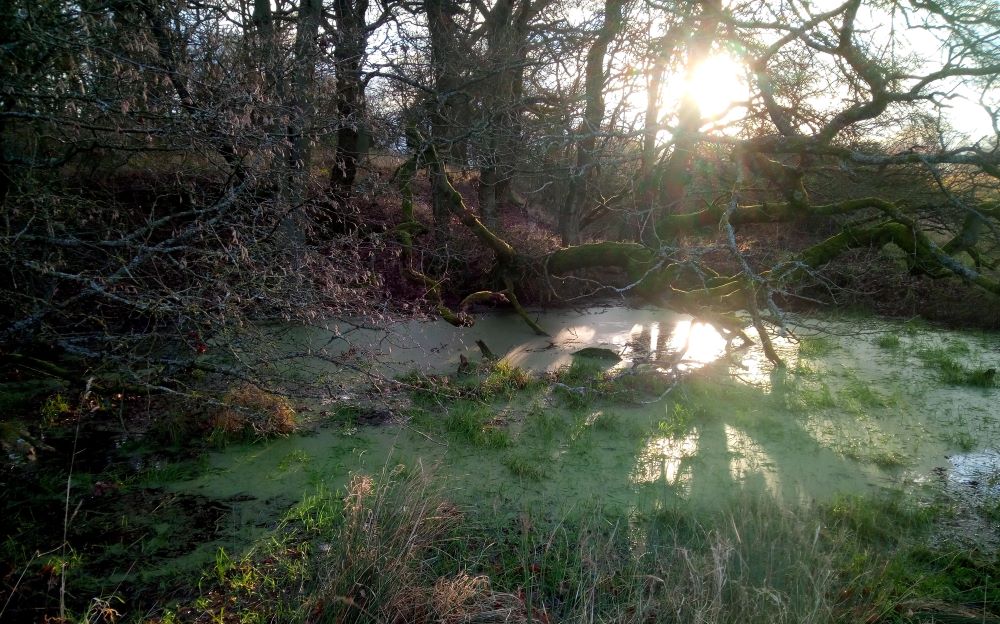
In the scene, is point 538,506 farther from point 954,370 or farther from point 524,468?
point 954,370

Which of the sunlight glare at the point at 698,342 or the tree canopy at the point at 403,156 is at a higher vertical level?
the tree canopy at the point at 403,156

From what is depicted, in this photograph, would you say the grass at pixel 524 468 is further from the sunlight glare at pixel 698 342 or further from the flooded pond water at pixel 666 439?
the sunlight glare at pixel 698 342

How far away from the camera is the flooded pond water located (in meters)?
3.87

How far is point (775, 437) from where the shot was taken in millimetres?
4840

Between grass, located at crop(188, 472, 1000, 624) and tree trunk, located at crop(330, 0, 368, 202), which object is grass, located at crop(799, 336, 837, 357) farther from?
tree trunk, located at crop(330, 0, 368, 202)

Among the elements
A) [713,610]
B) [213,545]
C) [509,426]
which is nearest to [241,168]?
[213,545]

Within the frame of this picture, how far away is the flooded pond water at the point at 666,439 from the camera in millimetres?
3865

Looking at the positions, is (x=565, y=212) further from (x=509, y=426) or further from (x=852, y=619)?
(x=852, y=619)

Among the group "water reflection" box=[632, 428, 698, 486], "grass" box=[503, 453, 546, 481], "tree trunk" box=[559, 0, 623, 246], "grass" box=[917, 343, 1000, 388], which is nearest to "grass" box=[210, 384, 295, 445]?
"grass" box=[503, 453, 546, 481]

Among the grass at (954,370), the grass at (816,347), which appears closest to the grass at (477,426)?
the grass at (816,347)

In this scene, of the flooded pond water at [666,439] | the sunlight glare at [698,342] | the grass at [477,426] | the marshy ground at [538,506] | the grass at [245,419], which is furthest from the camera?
the sunlight glare at [698,342]

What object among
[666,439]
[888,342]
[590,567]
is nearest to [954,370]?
[888,342]

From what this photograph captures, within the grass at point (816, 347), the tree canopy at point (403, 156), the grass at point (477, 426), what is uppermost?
the tree canopy at point (403, 156)

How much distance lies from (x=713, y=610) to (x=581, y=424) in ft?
9.19
